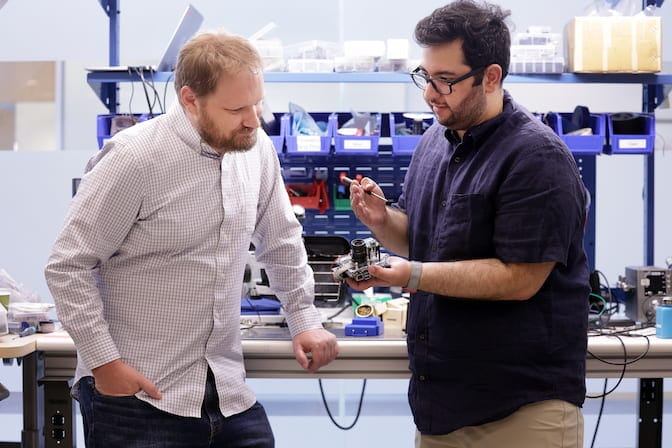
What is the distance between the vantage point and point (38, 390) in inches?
95.0

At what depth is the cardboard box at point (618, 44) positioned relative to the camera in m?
3.16

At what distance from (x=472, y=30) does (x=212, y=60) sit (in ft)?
1.95

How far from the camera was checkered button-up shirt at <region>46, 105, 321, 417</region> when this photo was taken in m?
1.74

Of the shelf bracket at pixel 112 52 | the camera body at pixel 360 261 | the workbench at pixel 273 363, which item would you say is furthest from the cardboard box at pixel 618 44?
the shelf bracket at pixel 112 52

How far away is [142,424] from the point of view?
5.90 feet

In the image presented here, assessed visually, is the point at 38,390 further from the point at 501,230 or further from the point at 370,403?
the point at 370,403

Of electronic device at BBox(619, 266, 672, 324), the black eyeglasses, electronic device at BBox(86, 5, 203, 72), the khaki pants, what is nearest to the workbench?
electronic device at BBox(619, 266, 672, 324)

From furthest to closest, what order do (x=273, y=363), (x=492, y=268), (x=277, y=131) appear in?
(x=277, y=131), (x=273, y=363), (x=492, y=268)

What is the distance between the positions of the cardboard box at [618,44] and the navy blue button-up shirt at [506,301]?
144cm

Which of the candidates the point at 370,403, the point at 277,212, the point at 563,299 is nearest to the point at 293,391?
the point at 370,403

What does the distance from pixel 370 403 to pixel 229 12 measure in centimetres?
248

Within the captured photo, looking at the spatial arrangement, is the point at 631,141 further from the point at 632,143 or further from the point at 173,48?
the point at 173,48

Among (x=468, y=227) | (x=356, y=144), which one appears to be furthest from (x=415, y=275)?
(x=356, y=144)

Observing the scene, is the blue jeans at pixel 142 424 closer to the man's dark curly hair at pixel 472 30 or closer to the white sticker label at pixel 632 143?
the man's dark curly hair at pixel 472 30
